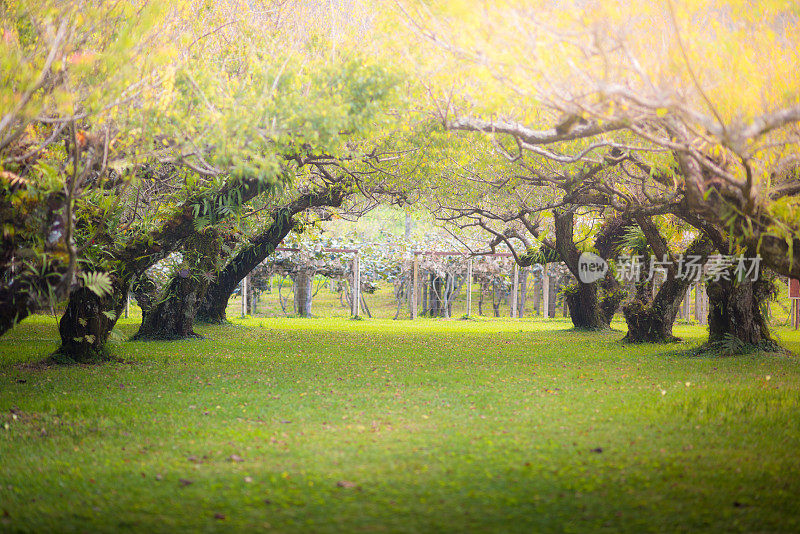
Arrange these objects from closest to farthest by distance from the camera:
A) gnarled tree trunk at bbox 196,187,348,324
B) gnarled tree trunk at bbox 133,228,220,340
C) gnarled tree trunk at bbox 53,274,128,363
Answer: gnarled tree trunk at bbox 53,274,128,363
gnarled tree trunk at bbox 133,228,220,340
gnarled tree trunk at bbox 196,187,348,324

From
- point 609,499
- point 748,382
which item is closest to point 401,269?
point 748,382

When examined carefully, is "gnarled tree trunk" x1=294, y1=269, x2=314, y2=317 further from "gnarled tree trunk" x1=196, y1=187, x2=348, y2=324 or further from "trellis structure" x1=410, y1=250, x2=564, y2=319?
"gnarled tree trunk" x1=196, y1=187, x2=348, y2=324

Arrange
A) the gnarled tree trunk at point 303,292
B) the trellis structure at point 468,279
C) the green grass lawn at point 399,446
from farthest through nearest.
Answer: the trellis structure at point 468,279 → the gnarled tree trunk at point 303,292 → the green grass lawn at point 399,446

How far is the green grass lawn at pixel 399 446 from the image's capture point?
4074mm

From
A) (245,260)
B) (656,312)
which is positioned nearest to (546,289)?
(656,312)

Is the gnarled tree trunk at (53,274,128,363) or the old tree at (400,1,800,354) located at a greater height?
the old tree at (400,1,800,354)

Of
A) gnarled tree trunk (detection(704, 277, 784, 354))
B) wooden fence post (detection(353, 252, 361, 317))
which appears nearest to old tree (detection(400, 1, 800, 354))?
gnarled tree trunk (detection(704, 277, 784, 354))

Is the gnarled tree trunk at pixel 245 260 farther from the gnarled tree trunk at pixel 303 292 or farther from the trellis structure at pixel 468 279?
the trellis structure at pixel 468 279

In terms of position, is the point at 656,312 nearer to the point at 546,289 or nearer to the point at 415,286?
the point at 415,286

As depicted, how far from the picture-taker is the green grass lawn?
4.07 meters

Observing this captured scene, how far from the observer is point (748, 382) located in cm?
888

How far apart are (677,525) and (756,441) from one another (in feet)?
7.98

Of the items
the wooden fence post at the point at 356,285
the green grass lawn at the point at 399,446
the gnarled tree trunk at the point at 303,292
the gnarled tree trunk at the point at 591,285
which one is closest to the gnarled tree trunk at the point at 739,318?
the green grass lawn at the point at 399,446

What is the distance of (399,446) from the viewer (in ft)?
18.5
